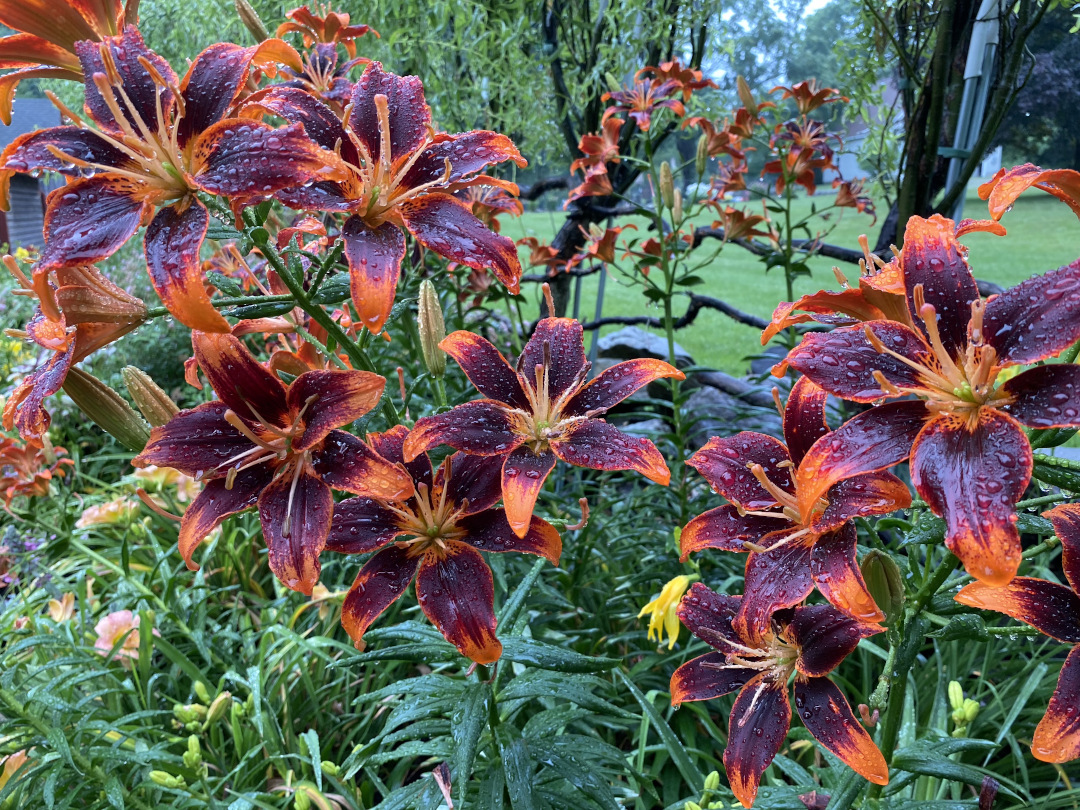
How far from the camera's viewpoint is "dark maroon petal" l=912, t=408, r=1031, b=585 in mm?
460

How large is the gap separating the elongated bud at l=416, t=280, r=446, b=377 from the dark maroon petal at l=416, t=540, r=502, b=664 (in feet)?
0.79

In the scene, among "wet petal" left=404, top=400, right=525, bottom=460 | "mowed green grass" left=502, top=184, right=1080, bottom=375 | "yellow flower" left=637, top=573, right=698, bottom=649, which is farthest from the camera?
"mowed green grass" left=502, top=184, right=1080, bottom=375

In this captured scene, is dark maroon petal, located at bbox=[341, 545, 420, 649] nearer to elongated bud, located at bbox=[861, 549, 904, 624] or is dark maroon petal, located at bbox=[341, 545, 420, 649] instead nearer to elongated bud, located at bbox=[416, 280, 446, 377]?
elongated bud, located at bbox=[416, 280, 446, 377]

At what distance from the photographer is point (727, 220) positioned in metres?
1.99

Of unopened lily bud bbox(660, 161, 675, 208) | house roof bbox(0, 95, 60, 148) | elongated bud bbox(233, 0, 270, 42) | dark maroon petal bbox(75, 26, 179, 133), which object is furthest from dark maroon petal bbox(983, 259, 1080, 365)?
house roof bbox(0, 95, 60, 148)

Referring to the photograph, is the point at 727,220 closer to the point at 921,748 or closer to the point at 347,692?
the point at 921,748

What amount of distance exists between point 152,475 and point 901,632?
5.37ft

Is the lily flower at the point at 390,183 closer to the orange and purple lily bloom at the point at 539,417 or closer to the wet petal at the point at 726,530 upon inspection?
the orange and purple lily bloom at the point at 539,417

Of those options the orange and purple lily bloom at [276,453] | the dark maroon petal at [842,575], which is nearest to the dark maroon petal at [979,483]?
the dark maroon petal at [842,575]

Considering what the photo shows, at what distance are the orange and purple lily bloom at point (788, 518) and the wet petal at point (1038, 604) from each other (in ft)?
0.35

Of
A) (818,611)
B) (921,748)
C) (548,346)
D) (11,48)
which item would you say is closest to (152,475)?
(11,48)

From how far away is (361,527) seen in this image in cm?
73

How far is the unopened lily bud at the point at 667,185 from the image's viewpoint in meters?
1.66

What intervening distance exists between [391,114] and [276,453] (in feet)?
1.28
